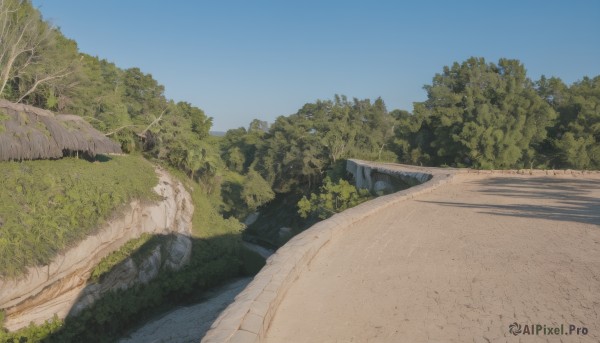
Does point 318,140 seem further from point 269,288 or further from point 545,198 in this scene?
point 269,288

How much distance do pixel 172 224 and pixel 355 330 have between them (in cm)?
1159

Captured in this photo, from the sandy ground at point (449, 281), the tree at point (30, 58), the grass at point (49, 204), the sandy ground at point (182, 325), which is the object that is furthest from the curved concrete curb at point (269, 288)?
the tree at point (30, 58)

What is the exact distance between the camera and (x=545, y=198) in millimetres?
9219

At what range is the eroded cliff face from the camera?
24.4 feet

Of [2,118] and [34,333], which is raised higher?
[2,118]

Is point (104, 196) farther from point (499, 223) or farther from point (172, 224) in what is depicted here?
point (499, 223)

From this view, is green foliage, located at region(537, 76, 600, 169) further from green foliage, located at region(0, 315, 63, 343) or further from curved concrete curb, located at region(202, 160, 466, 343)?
green foliage, located at region(0, 315, 63, 343)

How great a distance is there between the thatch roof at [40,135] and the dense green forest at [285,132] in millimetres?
1735

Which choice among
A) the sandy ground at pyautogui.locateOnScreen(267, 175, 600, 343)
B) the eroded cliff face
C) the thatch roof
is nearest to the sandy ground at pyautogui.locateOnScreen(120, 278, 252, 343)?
the eroded cliff face

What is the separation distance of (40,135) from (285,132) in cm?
2626

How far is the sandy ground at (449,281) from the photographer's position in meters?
3.23

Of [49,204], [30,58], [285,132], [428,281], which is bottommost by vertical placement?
[428,281]

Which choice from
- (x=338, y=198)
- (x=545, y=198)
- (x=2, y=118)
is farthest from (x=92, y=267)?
(x=545, y=198)

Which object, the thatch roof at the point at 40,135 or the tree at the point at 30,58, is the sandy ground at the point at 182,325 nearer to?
the thatch roof at the point at 40,135
